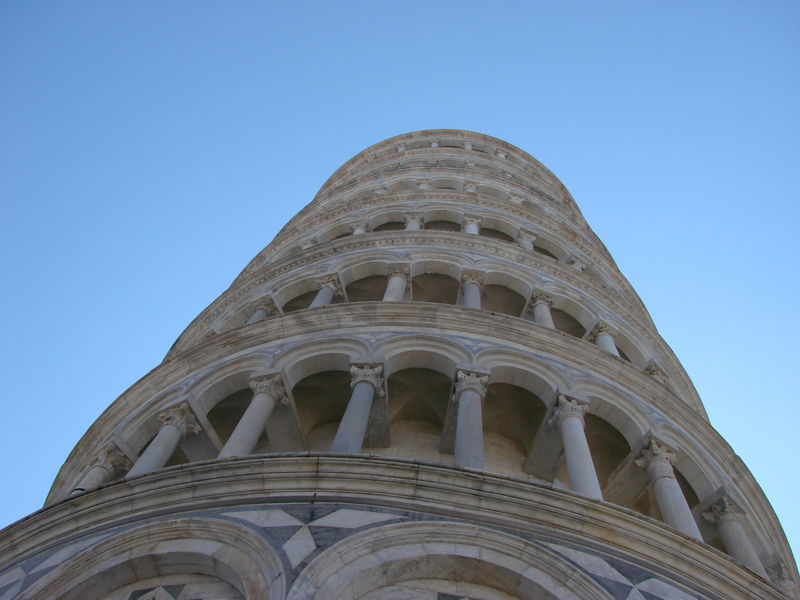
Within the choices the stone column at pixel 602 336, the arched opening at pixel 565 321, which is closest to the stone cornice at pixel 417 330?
the stone column at pixel 602 336

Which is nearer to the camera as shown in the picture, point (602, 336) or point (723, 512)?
point (723, 512)

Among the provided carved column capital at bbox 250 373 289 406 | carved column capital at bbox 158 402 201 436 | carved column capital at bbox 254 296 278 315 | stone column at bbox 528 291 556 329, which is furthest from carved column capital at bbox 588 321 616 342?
carved column capital at bbox 158 402 201 436

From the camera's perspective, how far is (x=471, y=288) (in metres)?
18.1

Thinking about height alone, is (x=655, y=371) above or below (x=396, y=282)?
below

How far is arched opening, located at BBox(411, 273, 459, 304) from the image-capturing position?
763 inches

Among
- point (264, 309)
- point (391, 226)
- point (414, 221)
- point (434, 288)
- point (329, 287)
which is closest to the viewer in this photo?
point (329, 287)

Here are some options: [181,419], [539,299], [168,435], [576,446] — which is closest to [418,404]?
[576,446]

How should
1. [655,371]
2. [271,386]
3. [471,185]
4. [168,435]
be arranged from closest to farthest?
1. [168,435]
2. [271,386]
3. [655,371]
4. [471,185]

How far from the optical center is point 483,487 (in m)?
9.26

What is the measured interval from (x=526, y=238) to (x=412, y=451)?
1112cm

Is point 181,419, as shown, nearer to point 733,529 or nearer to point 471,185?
point 733,529

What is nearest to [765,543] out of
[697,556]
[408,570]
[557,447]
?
[557,447]

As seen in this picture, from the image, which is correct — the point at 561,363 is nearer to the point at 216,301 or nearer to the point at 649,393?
the point at 649,393

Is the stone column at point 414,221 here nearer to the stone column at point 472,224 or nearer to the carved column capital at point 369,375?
the stone column at point 472,224
